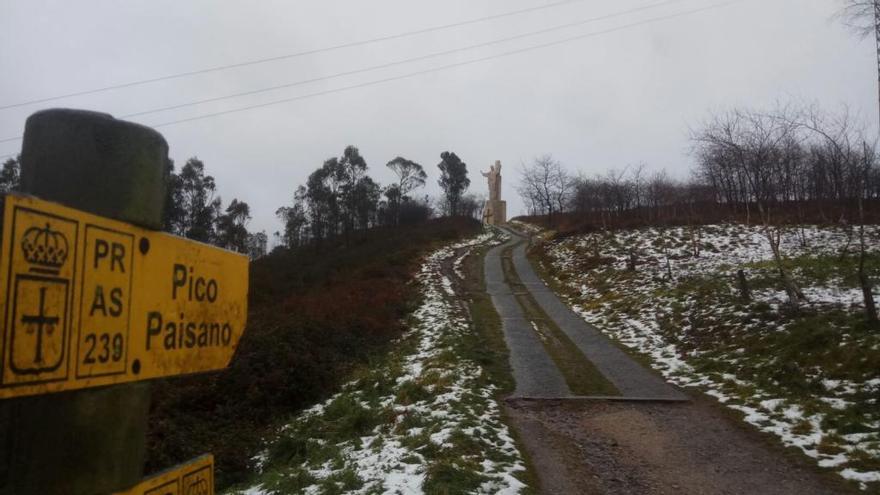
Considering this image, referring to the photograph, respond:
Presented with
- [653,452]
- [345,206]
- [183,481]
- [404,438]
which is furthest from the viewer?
[345,206]

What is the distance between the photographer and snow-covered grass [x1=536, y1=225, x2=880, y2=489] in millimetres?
8234

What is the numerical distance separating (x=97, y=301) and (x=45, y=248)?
0.72ft

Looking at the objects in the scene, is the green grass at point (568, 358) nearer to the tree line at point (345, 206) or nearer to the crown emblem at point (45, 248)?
the crown emblem at point (45, 248)

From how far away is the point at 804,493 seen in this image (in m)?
6.36

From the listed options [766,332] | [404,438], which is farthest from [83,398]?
[766,332]

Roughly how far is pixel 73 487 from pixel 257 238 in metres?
69.3

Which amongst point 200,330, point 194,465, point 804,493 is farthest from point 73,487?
point 804,493

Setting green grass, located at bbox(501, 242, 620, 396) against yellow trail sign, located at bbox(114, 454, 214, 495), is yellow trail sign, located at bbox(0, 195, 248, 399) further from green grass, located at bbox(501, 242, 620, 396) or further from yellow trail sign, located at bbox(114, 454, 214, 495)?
green grass, located at bbox(501, 242, 620, 396)

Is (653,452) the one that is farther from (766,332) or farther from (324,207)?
(324,207)

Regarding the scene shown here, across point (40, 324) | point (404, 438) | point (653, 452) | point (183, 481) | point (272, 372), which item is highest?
point (40, 324)

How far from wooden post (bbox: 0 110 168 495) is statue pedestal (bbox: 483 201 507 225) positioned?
70823 millimetres

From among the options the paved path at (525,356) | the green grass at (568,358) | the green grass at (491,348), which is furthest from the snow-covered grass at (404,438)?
the green grass at (568,358)

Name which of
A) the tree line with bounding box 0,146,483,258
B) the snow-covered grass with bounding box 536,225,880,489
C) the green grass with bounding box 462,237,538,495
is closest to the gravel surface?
the green grass with bounding box 462,237,538,495

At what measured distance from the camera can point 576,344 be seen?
51.3 feet
